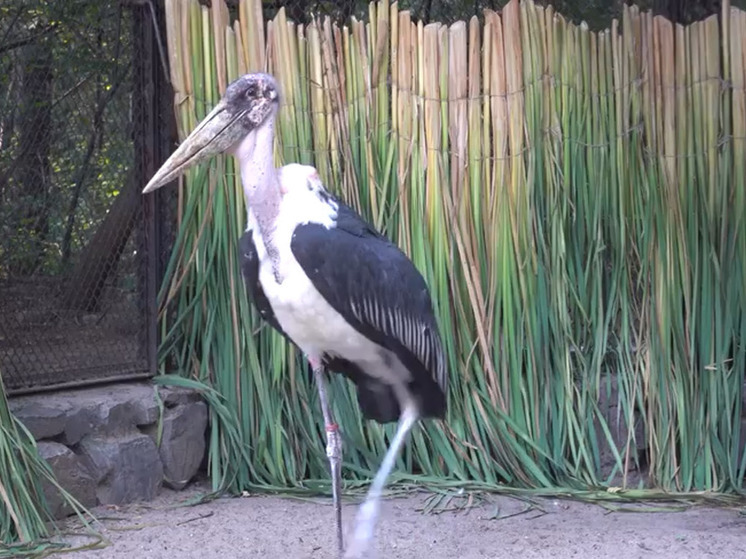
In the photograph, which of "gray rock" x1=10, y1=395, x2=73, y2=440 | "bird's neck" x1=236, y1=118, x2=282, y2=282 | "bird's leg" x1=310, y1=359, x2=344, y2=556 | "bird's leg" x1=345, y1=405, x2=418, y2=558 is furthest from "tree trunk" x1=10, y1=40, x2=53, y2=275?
"bird's leg" x1=345, y1=405, x2=418, y2=558

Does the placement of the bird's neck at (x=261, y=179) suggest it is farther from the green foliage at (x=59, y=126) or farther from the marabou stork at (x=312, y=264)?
the green foliage at (x=59, y=126)

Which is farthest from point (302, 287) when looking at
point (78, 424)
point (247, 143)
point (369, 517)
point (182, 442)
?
point (182, 442)

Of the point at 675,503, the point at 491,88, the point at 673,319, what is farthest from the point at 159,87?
the point at 675,503

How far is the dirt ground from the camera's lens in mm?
4223

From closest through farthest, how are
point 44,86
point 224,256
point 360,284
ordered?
point 360,284 < point 44,86 < point 224,256

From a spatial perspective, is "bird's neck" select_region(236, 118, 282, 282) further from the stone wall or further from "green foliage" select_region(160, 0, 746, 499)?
the stone wall

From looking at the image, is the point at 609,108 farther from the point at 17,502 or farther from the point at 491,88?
the point at 17,502

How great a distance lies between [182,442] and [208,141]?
4.92 feet

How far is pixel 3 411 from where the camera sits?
162 inches

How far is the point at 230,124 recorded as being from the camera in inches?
161

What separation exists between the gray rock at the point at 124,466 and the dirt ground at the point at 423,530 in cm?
6

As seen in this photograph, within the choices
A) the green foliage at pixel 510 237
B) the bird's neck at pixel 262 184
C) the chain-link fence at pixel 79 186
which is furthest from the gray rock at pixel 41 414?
the bird's neck at pixel 262 184

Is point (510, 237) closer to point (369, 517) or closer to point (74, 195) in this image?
Answer: point (369, 517)

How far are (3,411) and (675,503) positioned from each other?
2608 mm
